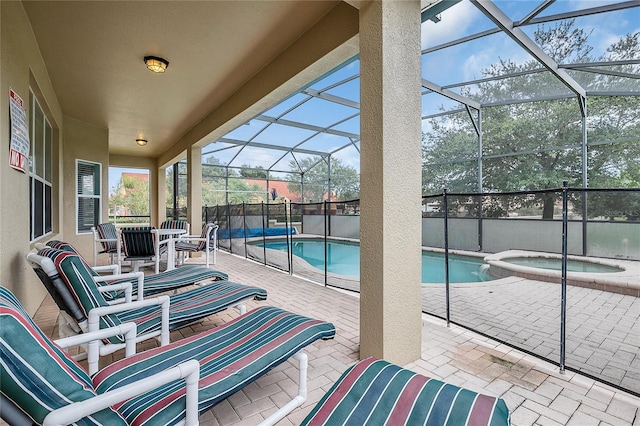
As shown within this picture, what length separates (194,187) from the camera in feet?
23.1

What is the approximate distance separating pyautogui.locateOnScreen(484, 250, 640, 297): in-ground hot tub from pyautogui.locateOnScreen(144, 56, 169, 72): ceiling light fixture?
19.0 ft

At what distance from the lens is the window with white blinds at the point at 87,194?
259 inches

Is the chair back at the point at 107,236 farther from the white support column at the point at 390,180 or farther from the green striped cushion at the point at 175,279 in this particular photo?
the white support column at the point at 390,180

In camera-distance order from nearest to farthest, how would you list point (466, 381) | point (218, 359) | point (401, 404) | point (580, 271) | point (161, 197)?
point (401, 404) < point (218, 359) < point (466, 381) < point (580, 271) < point (161, 197)

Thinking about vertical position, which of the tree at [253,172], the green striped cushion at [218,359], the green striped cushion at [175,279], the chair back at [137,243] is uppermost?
the tree at [253,172]

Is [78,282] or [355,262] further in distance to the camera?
[355,262]

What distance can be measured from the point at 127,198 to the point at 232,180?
3.92 meters

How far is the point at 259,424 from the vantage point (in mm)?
1510

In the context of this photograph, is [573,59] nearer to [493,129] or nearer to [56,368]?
[493,129]

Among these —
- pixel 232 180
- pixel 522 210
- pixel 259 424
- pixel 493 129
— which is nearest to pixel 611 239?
pixel 522 210

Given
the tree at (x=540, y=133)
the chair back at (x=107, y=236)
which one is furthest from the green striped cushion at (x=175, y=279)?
the tree at (x=540, y=133)

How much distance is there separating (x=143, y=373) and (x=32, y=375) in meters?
0.61

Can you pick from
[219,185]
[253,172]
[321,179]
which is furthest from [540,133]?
[219,185]

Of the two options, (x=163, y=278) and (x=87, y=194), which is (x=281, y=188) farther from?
(x=163, y=278)
